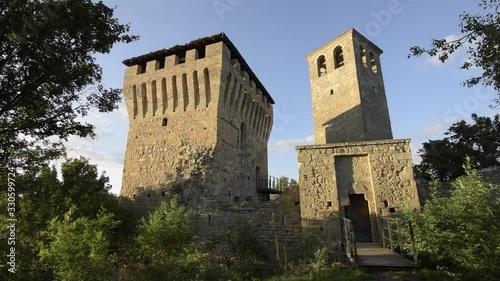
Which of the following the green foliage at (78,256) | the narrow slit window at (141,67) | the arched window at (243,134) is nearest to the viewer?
the green foliage at (78,256)

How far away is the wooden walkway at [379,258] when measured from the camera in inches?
236

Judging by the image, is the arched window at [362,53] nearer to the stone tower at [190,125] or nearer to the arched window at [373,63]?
the arched window at [373,63]

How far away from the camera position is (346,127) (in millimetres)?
12109

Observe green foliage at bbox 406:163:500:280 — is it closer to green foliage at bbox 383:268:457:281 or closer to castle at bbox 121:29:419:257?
green foliage at bbox 383:268:457:281

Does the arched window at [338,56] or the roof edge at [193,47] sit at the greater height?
the roof edge at [193,47]

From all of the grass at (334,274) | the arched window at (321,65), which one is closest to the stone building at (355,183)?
the grass at (334,274)

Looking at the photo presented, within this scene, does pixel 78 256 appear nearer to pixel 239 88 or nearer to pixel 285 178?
pixel 239 88

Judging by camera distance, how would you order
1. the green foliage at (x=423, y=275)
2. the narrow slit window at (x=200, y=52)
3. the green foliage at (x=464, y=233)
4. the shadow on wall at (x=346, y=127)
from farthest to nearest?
1. the narrow slit window at (x=200, y=52)
2. the shadow on wall at (x=346, y=127)
3. the green foliage at (x=423, y=275)
4. the green foliage at (x=464, y=233)

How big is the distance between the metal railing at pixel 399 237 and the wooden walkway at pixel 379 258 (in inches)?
7.3

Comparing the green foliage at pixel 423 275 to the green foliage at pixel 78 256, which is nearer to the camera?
the green foliage at pixel 423 275

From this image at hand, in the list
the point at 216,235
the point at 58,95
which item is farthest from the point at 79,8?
the point at 216,235

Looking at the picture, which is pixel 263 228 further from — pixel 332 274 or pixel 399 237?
pixel 399 237

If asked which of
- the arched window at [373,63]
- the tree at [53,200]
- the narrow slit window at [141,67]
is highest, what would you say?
the narrow slit window at [141,67]

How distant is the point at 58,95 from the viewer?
667cm
